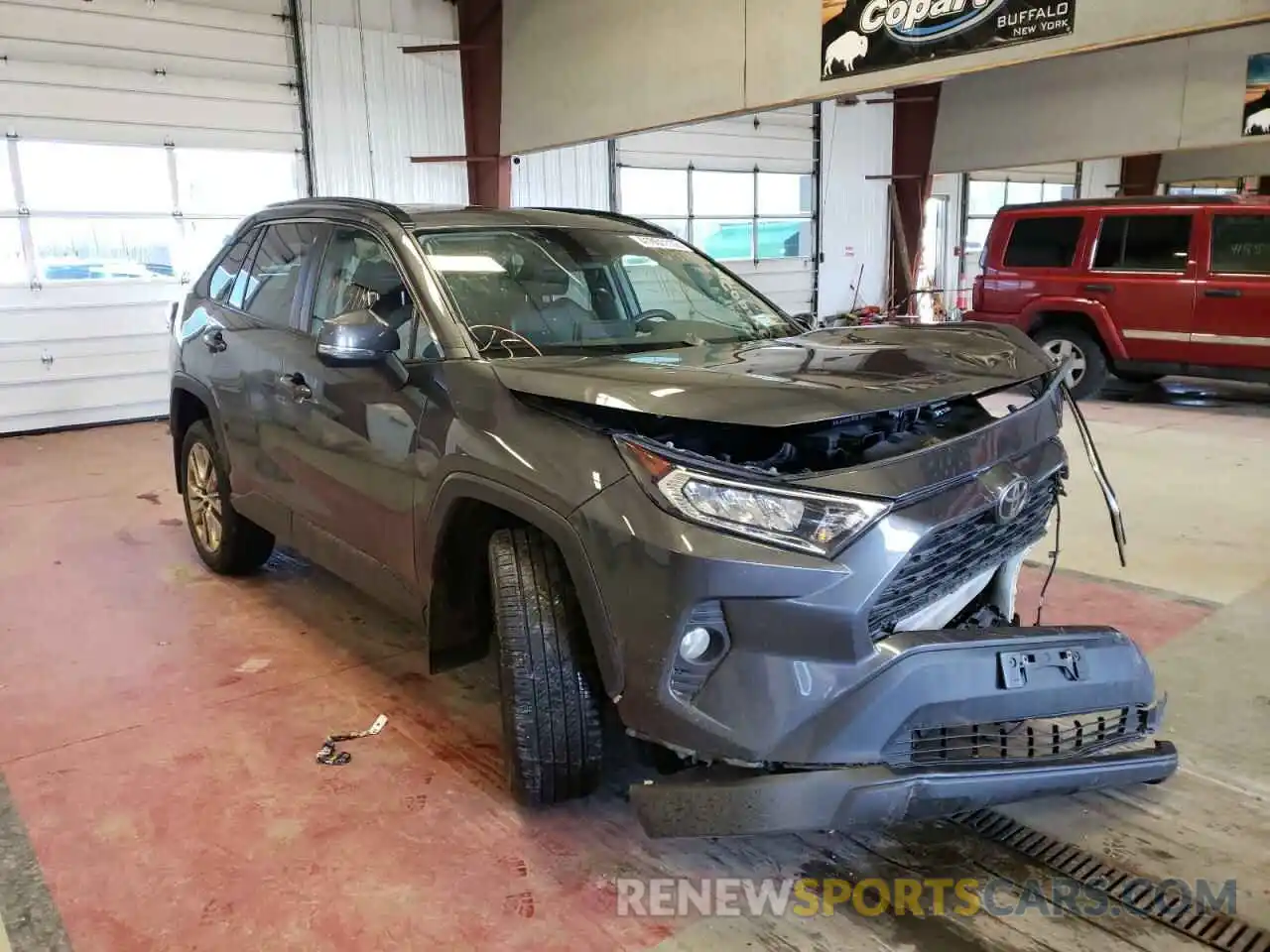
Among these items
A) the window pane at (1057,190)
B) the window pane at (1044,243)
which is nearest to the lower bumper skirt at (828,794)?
the window pane at (1044,243)

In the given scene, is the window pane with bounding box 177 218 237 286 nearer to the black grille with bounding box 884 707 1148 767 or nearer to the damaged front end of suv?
the damaged front end of suv

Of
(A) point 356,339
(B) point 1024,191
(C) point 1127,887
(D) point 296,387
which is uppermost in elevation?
(B) point 1024,191

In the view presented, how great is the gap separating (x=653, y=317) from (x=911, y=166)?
13.3 meters

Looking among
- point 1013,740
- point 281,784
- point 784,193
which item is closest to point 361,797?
point 281,784

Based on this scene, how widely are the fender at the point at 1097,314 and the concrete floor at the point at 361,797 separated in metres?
4.56

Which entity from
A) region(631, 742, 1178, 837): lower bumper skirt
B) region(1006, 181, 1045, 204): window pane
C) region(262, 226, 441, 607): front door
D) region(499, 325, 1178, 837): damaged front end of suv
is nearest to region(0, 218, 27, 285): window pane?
region(262, 226, 441, 607): front door

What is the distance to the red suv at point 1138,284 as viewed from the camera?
313 inches

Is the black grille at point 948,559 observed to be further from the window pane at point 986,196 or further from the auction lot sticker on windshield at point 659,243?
the window pane at point 986,196

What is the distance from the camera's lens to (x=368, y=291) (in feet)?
10.2

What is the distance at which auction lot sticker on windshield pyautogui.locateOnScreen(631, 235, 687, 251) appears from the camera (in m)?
3.51

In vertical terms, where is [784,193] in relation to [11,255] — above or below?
above

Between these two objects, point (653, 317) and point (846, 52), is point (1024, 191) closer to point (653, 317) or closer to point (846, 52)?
point (846, 52)

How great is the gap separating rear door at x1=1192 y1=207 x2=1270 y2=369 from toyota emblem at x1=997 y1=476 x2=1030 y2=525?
23.0 ft

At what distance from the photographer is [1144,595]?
4.02 meters
